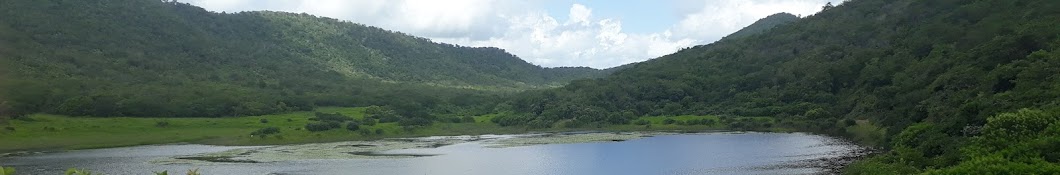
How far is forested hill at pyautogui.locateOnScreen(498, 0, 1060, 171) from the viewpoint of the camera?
47.9m

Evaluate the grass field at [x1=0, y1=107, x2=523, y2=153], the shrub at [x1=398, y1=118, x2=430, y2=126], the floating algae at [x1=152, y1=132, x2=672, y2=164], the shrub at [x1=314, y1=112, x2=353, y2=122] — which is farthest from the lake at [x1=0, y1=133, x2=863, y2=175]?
the shrub at [x1=314, y1=112, x2=353, y2=122]

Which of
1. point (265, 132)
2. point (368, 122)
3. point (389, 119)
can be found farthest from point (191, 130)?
point (389, 119)

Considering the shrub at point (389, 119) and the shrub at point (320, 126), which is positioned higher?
the shrub at point (389, 119)

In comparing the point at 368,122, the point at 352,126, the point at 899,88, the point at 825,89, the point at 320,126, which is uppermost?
the point at 368,122

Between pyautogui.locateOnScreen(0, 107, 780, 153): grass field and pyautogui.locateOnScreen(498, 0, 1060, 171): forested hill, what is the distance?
421 inches

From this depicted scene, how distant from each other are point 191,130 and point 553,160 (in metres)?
79.3

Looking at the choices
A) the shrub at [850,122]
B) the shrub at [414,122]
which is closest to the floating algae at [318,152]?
the shrub at [850,122]

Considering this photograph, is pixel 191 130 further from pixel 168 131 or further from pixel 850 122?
pixel 850 122

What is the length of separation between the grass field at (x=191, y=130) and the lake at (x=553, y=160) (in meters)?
12.2

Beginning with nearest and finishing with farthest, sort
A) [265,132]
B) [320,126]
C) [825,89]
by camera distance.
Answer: [265,132], [320,126], [825,89]

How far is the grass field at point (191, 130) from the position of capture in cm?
11555

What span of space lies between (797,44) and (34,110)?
14194cm

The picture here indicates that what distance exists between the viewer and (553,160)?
8206 cm

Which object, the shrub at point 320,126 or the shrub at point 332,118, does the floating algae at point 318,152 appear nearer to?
the shrub at point 320,126
